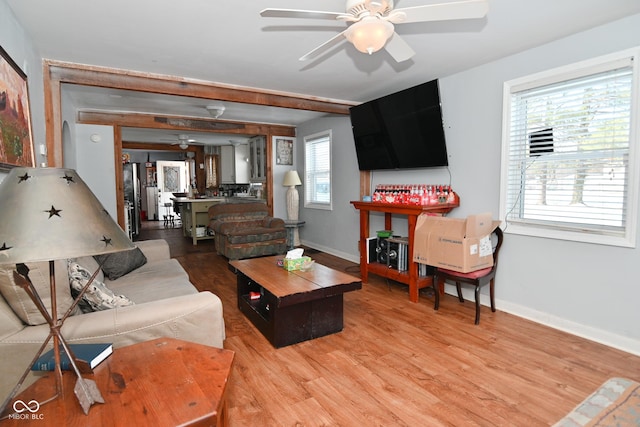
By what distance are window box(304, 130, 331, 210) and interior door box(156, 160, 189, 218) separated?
6.87 m

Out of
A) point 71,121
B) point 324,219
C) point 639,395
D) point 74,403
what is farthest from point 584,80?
point 71,121

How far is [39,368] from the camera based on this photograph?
1.18 metres

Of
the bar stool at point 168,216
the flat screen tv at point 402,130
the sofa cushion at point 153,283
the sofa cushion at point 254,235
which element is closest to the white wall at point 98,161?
the sofa cushion at point 254,235

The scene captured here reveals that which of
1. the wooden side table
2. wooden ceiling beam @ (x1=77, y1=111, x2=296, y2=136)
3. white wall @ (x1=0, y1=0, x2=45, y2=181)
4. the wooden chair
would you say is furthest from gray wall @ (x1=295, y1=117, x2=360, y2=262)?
the wooden side table

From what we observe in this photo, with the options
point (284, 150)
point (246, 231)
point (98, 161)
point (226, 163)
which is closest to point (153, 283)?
point (246, 231)

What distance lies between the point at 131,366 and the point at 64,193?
662mm

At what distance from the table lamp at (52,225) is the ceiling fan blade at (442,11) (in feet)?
5.38

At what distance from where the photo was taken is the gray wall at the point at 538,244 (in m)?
2.49

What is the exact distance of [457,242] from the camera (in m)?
2.95

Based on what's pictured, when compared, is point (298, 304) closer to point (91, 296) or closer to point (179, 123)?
point (91, 296)

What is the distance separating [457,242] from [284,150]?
4472mm

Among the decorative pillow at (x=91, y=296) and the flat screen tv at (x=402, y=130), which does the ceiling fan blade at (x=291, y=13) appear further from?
the flat screen tv at (x=402, y=130)

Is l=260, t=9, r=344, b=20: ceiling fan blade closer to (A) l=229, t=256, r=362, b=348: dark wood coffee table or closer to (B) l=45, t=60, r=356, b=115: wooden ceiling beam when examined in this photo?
(A) l=229, t=256, r=362, b=348: dark wood coffee table

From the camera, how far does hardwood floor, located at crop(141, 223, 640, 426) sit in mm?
1826
